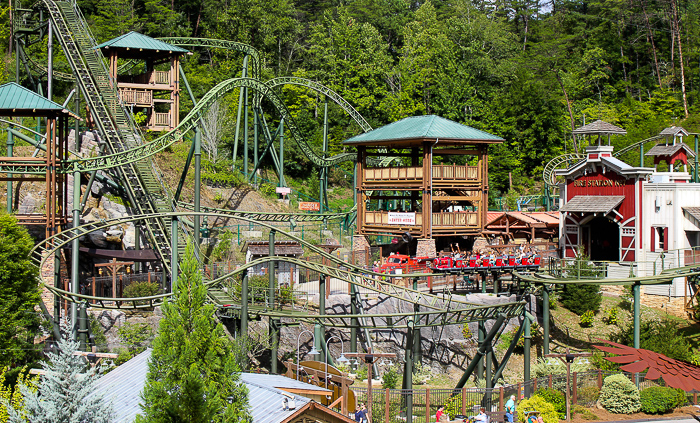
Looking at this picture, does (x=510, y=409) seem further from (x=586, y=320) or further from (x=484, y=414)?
(x=586, y=320)

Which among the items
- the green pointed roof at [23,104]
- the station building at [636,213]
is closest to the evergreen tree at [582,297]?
the station building at [636,213]

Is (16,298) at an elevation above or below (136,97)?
below

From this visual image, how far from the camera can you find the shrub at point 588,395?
70.6ft

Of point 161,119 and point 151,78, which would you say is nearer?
point 151,78

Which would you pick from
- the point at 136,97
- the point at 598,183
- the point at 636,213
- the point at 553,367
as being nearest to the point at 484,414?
the point at 553,367

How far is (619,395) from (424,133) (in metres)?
14.5

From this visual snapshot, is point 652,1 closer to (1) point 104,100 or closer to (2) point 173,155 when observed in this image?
(2) point 173,155

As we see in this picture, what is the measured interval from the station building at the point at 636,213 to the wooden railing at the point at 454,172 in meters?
4.97

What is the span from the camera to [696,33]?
59906 mm

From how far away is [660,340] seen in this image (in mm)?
24844

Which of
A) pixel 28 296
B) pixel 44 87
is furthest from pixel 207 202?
pixel 28 296

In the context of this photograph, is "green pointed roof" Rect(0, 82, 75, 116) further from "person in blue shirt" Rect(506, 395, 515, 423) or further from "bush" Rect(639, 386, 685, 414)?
"bush" Rect(639, 386, 685, 414)

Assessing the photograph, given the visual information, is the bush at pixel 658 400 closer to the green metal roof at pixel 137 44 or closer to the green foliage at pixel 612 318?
the green foliage at pixel 612 318

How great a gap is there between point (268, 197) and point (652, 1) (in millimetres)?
44408
